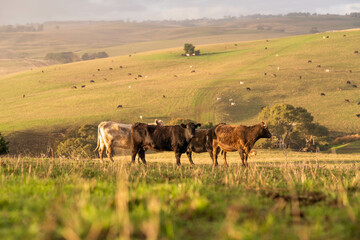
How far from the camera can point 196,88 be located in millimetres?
89438

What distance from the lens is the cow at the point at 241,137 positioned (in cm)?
2127

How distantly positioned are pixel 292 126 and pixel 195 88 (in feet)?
119

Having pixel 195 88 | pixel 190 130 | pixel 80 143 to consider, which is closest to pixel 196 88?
pixel 195 88

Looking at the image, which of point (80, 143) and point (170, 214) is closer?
point (170, 214)

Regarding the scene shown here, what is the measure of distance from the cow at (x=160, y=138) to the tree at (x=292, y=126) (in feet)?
120

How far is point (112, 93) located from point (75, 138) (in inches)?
1260

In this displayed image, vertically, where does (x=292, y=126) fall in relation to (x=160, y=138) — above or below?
below

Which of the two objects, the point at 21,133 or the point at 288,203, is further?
the point at 21,133

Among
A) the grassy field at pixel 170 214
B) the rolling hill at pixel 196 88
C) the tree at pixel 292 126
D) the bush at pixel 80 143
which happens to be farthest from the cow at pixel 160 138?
the rolling hill at pixel 196 88

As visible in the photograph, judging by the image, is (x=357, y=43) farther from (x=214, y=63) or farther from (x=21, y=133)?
(x=21, y=133)

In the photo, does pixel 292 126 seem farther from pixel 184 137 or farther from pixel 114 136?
pixel 184 137

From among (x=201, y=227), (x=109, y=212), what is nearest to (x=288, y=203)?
(x=201, y=227)

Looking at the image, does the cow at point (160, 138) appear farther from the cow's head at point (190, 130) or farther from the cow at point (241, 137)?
the cow at point (241, 137)

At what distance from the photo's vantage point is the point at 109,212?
646cm
